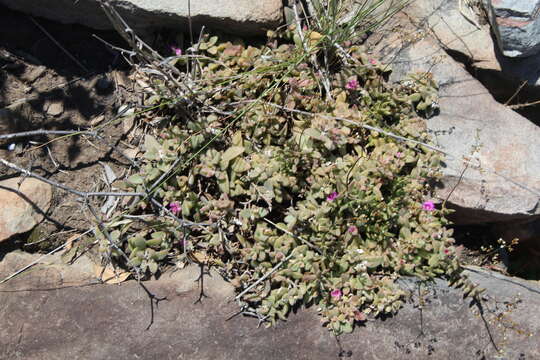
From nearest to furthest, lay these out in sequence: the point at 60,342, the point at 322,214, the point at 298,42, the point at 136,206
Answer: the point at 60,342, the point at 322,214, the point at 136,206, the point at 298,42

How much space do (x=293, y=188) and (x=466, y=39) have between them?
155cm

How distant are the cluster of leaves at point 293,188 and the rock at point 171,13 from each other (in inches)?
5.2

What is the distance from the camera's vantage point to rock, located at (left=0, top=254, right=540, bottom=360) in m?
2.49

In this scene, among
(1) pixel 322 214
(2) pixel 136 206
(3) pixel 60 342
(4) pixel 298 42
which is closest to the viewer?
(3) pixel 60 342

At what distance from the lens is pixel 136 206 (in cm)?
285

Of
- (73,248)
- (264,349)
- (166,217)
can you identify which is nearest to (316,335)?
(264,349)

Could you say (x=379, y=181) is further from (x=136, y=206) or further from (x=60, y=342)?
(x=60, y=342)

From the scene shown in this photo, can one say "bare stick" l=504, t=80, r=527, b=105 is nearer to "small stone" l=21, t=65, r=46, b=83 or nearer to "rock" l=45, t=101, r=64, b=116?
"rock" l=45, t=101, r=64, b=116

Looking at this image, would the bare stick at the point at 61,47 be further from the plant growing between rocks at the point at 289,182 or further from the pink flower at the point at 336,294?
the pink flower at the point at 336,294

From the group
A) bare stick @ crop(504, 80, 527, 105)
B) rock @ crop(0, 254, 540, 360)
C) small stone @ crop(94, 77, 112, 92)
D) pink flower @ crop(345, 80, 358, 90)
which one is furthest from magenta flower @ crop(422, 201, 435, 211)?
small stone @ crop(94, 77, 112, 92)

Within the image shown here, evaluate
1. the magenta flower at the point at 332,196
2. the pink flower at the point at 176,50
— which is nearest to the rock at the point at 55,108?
the pink flower at the point at 176,50

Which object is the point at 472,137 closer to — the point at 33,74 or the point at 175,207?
the point at 175,207

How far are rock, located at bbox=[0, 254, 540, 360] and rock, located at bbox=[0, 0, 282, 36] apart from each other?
4.78 ft

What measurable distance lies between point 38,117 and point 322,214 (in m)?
1.77
